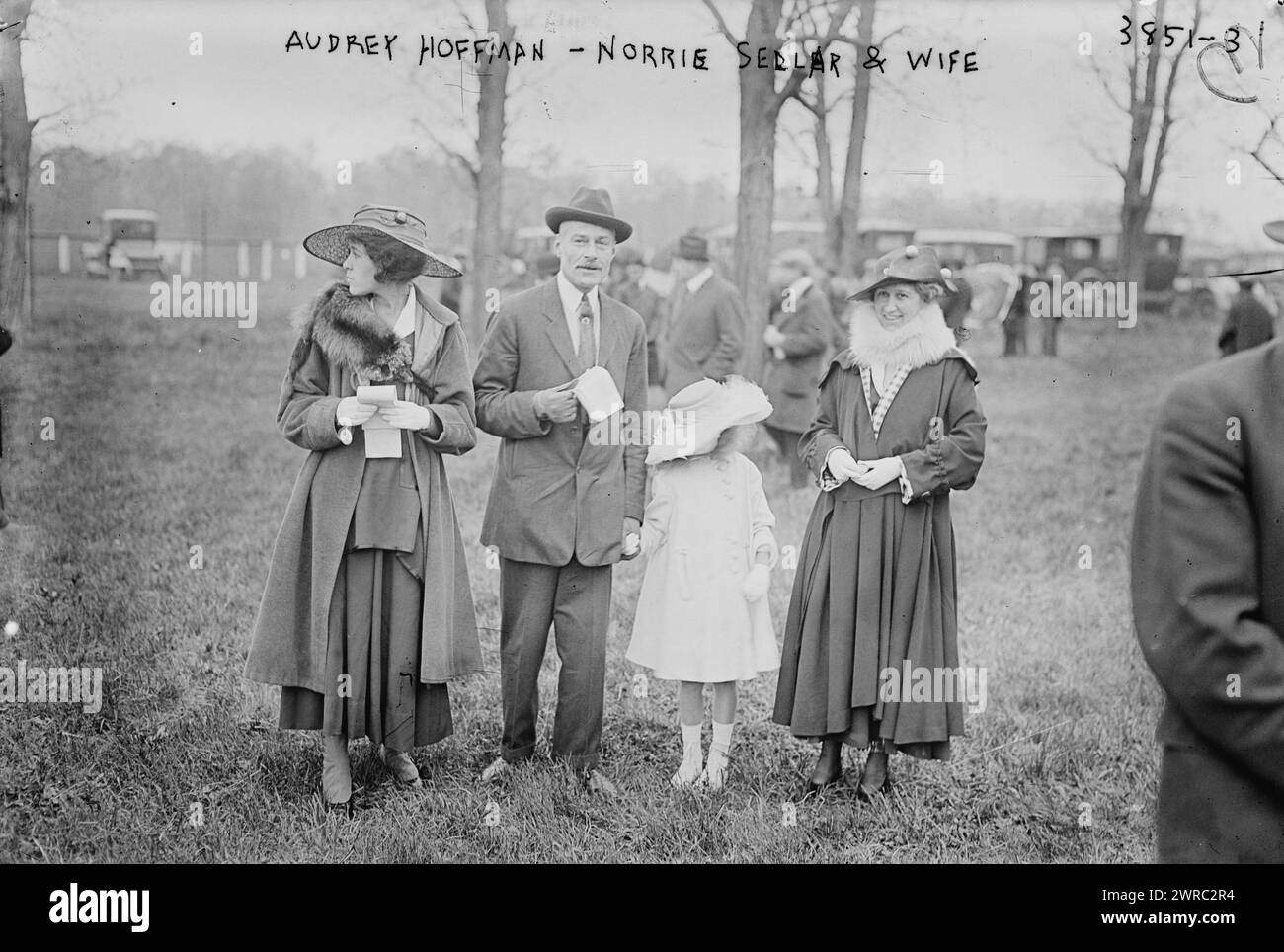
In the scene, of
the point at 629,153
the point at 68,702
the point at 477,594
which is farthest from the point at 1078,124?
the point at 68,702

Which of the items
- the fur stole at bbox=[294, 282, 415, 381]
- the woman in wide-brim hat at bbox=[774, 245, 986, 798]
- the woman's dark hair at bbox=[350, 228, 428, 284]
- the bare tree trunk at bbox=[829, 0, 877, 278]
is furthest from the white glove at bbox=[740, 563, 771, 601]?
the bare tree trunk at bbox=[829, 0, 877, 278]

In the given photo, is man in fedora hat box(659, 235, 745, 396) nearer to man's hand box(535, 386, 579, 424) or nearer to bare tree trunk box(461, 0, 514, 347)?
bare tree trunk box(461, 0, 514, 347)

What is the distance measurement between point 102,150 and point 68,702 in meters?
3.32

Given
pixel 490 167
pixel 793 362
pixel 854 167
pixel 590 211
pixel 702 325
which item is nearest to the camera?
pixel 590 211

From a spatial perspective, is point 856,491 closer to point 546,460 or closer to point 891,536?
point 891,536

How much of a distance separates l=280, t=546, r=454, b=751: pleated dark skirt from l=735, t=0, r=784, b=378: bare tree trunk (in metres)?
3.60

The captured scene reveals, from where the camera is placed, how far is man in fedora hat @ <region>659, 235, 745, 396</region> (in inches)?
368

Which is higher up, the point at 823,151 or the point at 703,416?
the point at 823,151

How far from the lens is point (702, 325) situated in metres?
9.38

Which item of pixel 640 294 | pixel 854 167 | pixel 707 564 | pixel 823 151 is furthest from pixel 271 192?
pixel 707 564

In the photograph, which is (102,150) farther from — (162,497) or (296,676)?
(296,676)

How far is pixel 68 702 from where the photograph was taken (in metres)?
5.04

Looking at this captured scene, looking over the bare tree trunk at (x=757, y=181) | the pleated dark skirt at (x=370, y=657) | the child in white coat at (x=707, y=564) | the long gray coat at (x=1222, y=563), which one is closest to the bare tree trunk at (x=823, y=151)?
the bare tree trunk at (x=757, y=181)

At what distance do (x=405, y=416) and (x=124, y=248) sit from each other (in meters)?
5.18
